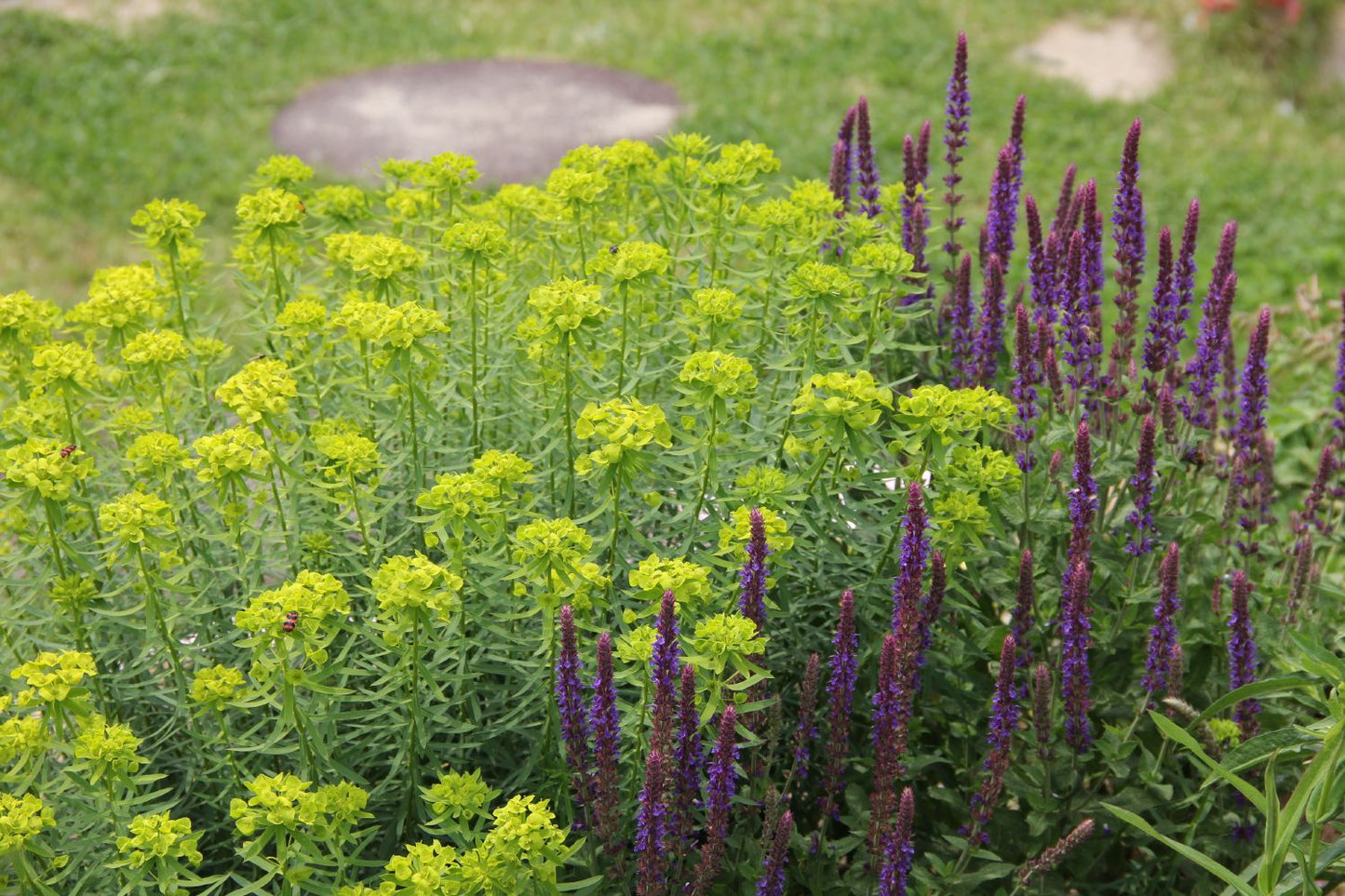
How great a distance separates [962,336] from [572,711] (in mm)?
1649

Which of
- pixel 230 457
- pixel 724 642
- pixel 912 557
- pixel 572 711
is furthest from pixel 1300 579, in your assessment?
pixel 230 457

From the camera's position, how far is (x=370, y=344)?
3.55 metres

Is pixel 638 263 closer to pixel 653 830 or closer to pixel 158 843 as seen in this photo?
pixel 653 830

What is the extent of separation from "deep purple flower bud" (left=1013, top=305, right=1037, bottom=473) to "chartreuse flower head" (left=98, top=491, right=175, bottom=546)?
6.08 ft

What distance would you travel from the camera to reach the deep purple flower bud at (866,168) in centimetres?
401

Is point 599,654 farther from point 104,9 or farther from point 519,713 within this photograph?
point 104,9

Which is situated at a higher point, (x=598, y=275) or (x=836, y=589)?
(x=598, y=275)

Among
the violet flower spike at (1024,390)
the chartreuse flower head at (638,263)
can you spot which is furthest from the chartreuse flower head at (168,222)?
the violet flower spike at (1024,390)

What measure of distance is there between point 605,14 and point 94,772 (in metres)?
8.10

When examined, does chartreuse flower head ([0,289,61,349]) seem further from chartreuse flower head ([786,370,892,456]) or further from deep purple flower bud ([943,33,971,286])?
deep purple flower bud ([943,33,971,286])

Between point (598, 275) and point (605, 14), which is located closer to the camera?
point (598, 275)

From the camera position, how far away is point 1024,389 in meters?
3.45

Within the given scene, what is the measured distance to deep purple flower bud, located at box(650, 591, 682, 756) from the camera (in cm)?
253

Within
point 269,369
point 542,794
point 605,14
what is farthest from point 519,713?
point 605,14
